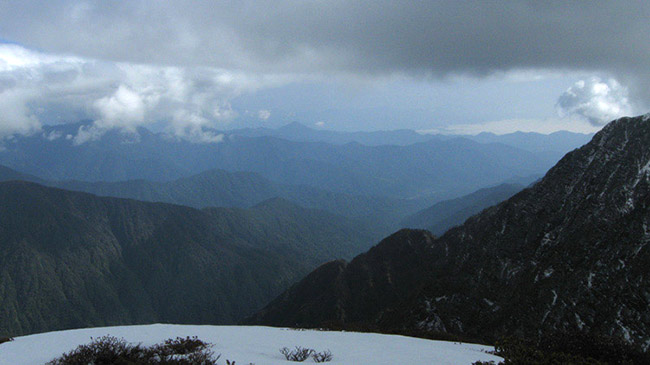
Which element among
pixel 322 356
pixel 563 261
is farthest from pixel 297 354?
pixel 563 261

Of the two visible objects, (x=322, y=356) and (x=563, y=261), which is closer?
(x=322, y=356)

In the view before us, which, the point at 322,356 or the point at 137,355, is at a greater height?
the point at 137,355

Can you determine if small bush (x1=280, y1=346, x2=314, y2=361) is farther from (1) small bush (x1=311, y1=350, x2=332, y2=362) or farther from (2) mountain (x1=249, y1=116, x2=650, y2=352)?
(2) mountain (x1=249, y1=116, x2=650, y2=352)

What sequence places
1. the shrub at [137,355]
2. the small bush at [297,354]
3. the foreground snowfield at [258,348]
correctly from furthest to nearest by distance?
the small bush at [297,354] < the foreground snowfield at [258,348] < the shrub at [137,355]

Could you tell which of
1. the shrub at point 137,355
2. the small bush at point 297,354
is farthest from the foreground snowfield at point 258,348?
the shrub at point 137,355

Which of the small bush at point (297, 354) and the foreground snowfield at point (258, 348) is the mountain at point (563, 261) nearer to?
the foreground snowfield at point (258, 348)

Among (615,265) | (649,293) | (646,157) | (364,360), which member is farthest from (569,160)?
(364,360)

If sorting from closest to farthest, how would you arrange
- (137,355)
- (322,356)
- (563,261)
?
(137,355)
(322,356)
(563,261)

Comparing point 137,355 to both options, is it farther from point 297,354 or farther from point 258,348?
point 297,354
